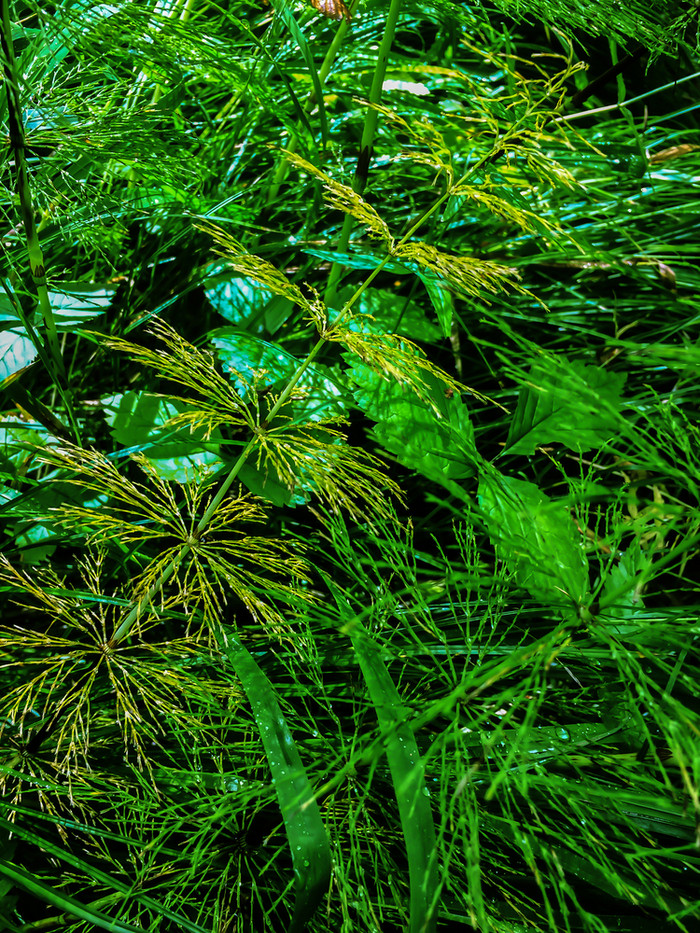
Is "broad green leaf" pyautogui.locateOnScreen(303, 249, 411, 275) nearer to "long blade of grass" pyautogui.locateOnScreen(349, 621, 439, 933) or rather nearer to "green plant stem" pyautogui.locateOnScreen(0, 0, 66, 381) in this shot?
"green plant stem" pyautogui.locateOnScreen(0, 0, 66, 381)

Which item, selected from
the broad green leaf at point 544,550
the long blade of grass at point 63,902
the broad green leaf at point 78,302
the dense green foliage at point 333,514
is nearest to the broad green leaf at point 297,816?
the dense green foliage at point 333,514

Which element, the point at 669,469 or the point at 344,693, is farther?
the point at 344,693

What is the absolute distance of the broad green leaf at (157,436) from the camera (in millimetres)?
862

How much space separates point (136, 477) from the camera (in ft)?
3.24

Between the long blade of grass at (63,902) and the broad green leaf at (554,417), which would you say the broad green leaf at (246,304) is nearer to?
the broad green leaf at (554,417)

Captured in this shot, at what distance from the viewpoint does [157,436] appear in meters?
0.87

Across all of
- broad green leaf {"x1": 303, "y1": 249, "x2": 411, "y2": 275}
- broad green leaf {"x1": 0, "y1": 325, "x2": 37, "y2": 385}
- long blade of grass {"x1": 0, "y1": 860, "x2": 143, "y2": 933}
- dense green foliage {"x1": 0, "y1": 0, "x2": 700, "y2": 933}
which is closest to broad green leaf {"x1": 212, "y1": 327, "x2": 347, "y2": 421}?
dense green foliage {"x1": 0, "y1": 0, "x2": 700, "y2": 933}

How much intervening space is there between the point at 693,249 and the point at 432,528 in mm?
608

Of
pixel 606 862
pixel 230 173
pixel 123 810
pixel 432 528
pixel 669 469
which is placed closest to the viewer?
pixel 669 469

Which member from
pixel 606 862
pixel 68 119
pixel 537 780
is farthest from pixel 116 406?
pixel 606 862

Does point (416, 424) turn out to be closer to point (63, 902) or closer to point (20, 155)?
point (20, 155)

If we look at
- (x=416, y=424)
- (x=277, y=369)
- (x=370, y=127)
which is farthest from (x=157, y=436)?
(x=370, y=127)

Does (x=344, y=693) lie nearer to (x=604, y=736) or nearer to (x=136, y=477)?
(x=604, y=736)

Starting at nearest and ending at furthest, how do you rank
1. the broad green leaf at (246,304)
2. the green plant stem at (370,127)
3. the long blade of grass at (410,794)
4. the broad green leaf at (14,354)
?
the long blade of grass at (410,794) → the green plant stem at (370,127) → the broad green leaf at (14,354) → the broad green leaf at (246,304)
